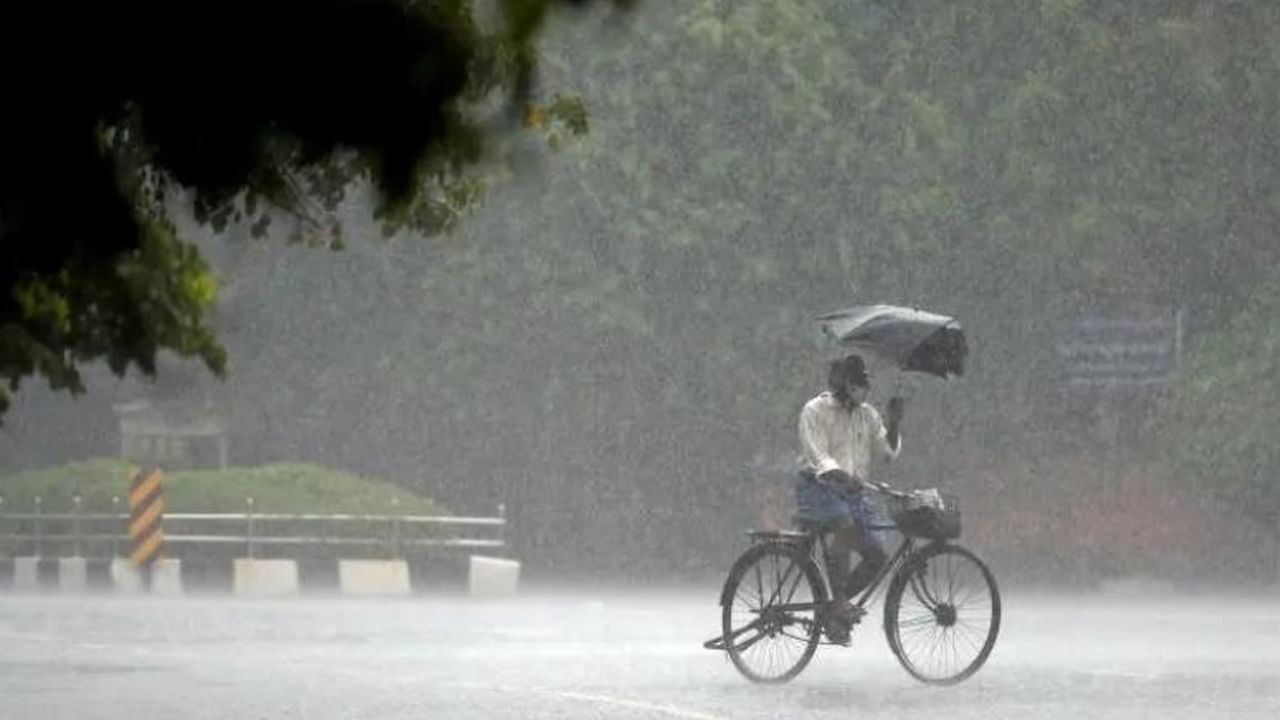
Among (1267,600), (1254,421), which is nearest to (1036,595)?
(1267,600)

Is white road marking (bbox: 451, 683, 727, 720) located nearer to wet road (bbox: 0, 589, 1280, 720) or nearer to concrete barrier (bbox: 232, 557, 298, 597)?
wet road (bbox: 0, 589, 1280, 720)

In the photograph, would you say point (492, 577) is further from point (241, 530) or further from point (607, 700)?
point (607, 700)

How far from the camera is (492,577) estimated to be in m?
34.7

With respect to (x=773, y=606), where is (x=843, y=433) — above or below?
above

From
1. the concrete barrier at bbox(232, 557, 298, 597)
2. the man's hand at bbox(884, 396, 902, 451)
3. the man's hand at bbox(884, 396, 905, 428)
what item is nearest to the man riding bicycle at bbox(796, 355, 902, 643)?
the man's hand at bbox(884, 396, 902, 451)

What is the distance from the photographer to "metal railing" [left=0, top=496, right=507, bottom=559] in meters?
36.3

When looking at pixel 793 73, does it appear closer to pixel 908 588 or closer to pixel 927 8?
pixel 927 8

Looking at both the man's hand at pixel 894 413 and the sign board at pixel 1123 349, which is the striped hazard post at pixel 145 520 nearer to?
the sign board at pixel 1123 349

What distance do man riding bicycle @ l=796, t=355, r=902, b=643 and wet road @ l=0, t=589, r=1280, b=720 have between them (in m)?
0.67

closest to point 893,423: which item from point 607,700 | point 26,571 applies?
point 607,700

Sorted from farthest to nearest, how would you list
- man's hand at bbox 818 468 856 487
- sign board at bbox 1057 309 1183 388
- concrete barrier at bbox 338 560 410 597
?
sign board at bbox 1057 309 1183 388 < concrete barrier at bbox 338 560 410 597 < man's hand at bbox 818 468 856 487

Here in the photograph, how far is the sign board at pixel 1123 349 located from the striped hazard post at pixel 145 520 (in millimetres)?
12262

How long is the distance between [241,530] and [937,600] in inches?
761

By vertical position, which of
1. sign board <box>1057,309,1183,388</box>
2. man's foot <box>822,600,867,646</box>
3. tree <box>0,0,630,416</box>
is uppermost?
sign board <box>1057,309,1183,388</box>
